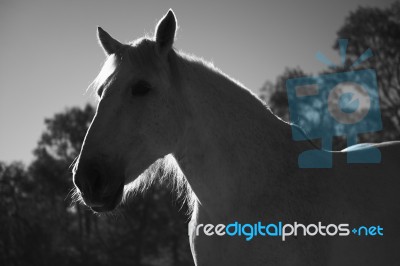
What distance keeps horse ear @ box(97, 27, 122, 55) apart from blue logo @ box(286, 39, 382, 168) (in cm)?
156

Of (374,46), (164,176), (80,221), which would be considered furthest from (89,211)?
(164,176)

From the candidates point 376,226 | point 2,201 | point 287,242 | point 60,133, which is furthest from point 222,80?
point 60,133

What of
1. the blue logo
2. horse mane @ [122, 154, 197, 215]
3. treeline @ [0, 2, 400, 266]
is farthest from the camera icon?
treeline @ [0, 2, 400, 266]

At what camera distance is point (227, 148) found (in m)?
3.13

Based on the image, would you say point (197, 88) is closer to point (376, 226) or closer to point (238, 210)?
point (238, 210)

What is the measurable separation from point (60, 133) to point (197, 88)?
31.4 meters

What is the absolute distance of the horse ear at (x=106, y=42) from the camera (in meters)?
3.42

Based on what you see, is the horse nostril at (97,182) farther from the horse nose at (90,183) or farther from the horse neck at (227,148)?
the horse neck at (227,148)

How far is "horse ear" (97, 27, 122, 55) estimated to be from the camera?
3.42 m

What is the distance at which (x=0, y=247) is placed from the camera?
18.0 meters

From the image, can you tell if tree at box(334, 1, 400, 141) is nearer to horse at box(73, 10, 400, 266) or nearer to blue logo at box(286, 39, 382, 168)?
blue logo at box(286, 39, 382, 168)

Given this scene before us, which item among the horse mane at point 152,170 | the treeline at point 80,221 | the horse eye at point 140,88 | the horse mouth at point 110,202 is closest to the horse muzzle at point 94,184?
the horse mouth at point 110,202

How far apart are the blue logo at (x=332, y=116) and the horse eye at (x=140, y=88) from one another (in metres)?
1.19

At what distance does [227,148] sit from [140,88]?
0.76m
